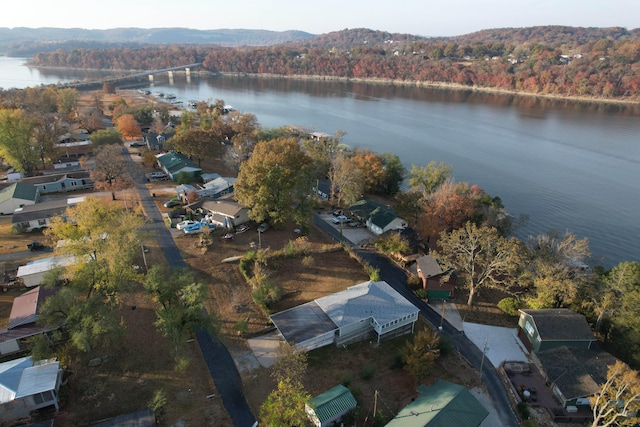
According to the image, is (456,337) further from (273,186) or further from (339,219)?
(273,186)

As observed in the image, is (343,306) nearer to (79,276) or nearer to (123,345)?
(123,345)

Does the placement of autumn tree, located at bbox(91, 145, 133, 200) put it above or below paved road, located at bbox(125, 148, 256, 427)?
above

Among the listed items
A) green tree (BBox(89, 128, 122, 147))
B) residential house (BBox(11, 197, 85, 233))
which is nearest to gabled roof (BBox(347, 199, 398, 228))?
residential house (BBox(11, 197, 85, 233))

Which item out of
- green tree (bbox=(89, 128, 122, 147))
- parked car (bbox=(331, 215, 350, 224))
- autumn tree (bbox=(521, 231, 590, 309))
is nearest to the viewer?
autumn tree (bbox=(521, 231, 590, 309))

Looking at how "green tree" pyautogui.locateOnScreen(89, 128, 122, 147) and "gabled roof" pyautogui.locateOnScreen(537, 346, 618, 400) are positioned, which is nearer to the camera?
"gabled roof" pyautogui.locateOnScreen(537, 346, 618, 400)

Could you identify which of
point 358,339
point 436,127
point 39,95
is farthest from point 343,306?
point 39,95

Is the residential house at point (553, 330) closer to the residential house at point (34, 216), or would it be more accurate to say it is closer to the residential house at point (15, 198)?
the residential house at point (34, 216)

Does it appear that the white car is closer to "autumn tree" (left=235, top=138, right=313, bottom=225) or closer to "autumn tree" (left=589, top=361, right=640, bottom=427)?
"autumn tree" (left=235, top=138, right=313, bottom=225)
